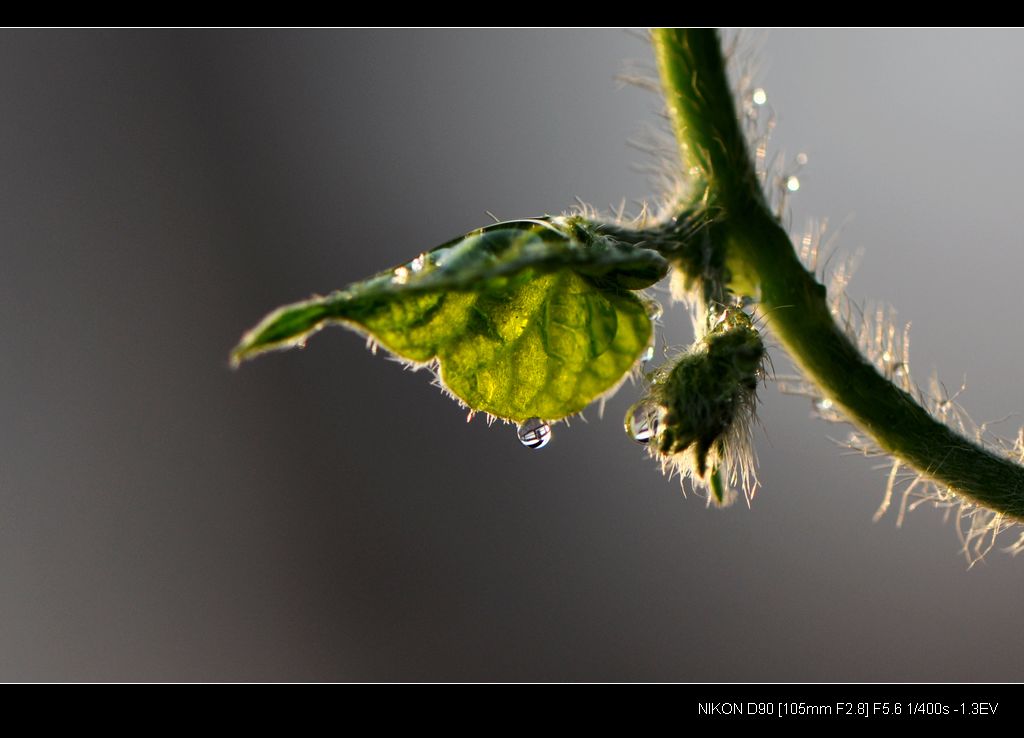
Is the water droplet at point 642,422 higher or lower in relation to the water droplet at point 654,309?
lower

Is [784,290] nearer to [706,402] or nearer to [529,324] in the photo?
[706,402]

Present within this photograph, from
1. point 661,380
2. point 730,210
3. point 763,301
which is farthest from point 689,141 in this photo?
point 661,380

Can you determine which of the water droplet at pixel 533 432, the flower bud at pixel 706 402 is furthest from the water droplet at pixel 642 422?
the water droplet at pixel 533 432

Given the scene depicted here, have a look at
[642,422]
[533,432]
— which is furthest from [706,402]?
[533,432]

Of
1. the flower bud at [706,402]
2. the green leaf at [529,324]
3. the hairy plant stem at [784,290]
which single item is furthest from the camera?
the hairy plant stem at [784,290]

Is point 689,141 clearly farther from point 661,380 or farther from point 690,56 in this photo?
point 661,380

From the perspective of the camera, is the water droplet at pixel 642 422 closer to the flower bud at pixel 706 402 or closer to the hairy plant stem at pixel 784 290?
the flower bud at pixel 706 402
